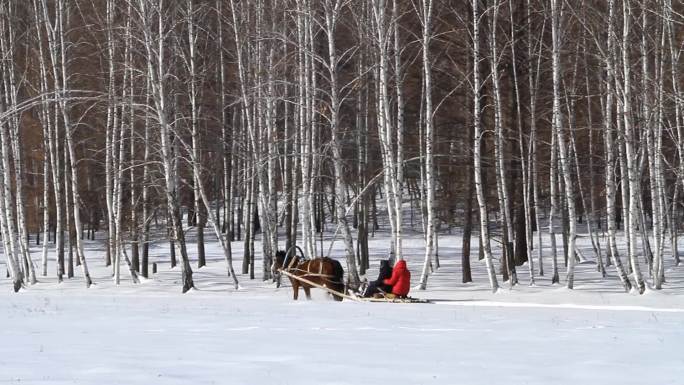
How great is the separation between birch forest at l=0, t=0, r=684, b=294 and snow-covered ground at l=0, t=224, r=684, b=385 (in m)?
6.49

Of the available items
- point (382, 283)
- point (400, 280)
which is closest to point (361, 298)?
point (382, 283)

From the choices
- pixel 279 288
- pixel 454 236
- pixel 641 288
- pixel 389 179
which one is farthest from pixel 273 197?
pixel 454 236

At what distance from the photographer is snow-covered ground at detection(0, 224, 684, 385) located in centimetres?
779

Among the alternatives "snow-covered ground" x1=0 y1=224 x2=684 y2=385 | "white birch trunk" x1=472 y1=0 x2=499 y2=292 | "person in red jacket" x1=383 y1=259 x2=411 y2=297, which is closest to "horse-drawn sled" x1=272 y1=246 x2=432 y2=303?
"person in red jacket" x1=383 y1=259 x2=411 y2=297

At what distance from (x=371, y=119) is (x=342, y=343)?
111ft

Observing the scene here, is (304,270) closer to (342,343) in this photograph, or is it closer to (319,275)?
(319,275)

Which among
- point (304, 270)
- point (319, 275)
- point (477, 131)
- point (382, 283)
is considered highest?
point (477, 131)

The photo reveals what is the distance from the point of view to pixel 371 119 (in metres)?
43.4

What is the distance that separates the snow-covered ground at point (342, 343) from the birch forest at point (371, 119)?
21.3ft

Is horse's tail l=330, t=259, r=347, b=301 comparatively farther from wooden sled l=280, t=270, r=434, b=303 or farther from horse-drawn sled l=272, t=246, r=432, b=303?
wooden sled l=280, t=270, r=434, b=303

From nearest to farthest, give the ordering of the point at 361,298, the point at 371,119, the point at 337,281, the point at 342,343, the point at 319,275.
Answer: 1. the point at 342,343
2. the point at 361,298
3. the point at 319,275
4. the point at 337,281
5. the point at 371,119

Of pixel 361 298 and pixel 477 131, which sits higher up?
pixel 477 131

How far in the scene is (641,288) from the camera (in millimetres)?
22266

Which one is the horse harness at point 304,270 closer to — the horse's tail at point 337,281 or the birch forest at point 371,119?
the horse's tail at point 337,281
